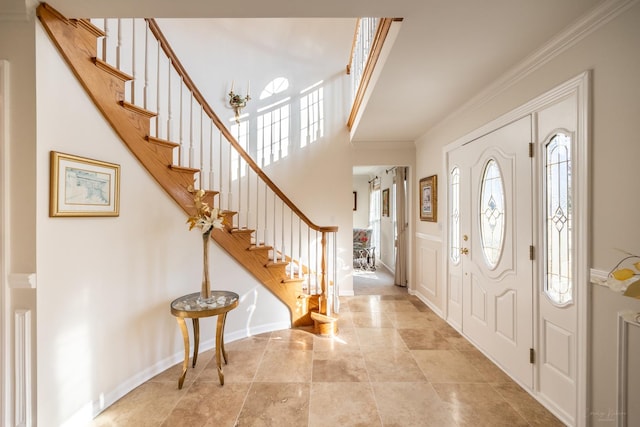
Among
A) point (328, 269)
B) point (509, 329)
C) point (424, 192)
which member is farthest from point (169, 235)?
point (424, 192)

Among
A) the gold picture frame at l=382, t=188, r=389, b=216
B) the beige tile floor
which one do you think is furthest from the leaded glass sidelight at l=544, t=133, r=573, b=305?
the gold picture frame at l=382, t=188, r=389, b=216

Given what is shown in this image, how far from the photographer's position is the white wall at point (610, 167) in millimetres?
1337

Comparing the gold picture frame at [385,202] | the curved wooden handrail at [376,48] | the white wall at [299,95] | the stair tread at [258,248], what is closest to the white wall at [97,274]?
the stair tread at [258,248]

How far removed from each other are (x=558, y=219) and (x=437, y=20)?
151 cm

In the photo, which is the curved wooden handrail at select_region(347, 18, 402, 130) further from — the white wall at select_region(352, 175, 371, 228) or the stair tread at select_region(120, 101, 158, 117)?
the white wall at select_region(352, 175, 371, 228)

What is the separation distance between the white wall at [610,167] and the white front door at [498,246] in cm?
49

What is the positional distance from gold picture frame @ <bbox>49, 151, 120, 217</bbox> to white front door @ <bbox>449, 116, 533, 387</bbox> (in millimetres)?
3018

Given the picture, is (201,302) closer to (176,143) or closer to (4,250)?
(4,250)

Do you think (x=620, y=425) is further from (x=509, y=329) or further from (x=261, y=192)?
(x=261, y=192)

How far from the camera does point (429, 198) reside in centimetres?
373

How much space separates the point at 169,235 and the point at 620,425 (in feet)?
10.2

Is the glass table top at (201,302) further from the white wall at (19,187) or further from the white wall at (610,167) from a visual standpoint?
the white wall at (610,167)

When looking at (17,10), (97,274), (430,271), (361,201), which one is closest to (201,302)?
(97,274)

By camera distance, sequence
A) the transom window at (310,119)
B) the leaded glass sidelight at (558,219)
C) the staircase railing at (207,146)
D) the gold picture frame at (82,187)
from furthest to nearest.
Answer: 1. the transom window at (310,119)
2. the staircase railing at (207,146)
3. the leaded glass sidelight at (558,219)
4. the gold picture frame at (82,187)
